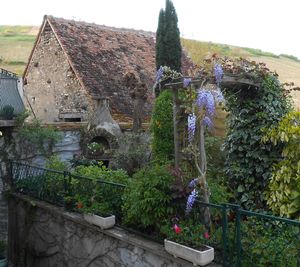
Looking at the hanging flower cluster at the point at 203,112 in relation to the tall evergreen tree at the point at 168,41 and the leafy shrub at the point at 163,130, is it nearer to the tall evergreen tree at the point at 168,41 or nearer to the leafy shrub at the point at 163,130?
the leafy shrub at the point at 163,130

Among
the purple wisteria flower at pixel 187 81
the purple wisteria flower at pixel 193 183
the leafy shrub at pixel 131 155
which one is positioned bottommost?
the leafy shrub at pixel 131 155

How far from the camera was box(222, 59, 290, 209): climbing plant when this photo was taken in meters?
5.94

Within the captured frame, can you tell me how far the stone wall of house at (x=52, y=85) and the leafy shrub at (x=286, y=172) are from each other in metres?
7.50

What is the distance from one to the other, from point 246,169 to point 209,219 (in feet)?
5.52

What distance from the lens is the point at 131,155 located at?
29.8ft

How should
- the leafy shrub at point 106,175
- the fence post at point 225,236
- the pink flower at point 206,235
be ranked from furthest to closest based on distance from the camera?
A: the leafy shrub at point 106,175 < the pink flower at point 206,235 < the fence post at point 225,236

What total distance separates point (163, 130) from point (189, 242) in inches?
166

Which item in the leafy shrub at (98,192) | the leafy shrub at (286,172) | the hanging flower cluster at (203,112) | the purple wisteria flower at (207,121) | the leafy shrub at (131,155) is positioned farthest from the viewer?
the leafy shrub at (131,155)

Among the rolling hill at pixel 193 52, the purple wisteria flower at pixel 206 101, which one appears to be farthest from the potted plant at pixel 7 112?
the rolling hill at pixel 193 52

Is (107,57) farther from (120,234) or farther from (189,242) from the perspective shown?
(189,242)

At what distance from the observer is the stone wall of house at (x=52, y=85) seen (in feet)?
41.2

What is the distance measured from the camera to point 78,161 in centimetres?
871

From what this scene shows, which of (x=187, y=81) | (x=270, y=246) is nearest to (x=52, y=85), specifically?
(x=187, y=81)

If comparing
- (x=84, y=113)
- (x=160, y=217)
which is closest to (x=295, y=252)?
(x=160, y=217)
